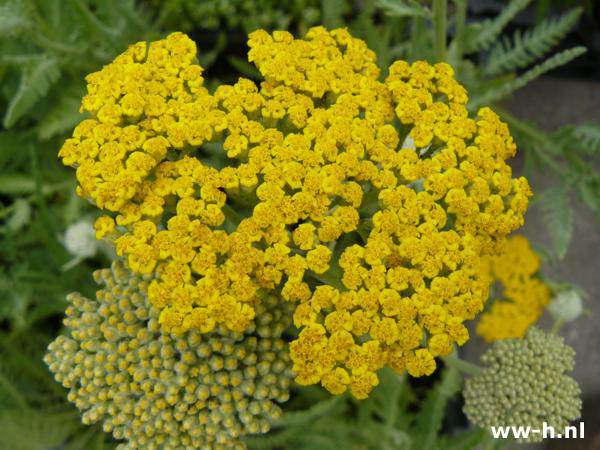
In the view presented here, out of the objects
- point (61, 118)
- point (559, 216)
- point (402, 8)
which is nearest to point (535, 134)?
point (559, 216)

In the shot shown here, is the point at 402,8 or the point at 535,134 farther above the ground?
the point at 402,8

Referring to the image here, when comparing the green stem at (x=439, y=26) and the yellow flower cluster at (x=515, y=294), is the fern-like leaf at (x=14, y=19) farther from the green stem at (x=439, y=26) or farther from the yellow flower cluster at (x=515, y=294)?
the yellow flower cluster at (x=515, y=294)

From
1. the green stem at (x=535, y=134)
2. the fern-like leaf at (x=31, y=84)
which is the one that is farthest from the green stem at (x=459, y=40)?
the fern-like leaf at (x=31, y=84)

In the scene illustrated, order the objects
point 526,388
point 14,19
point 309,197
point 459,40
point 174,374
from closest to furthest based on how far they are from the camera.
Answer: point 309,197 < point 174,374 < point 526,388 < point 14,19 < point 459,40

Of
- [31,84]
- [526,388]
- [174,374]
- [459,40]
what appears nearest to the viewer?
[174,374]

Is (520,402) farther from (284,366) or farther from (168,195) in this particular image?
(168,195)

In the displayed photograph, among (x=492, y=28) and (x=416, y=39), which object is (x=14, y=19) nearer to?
(x=416, y=39)

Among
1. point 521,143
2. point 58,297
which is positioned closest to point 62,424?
point 58,297
